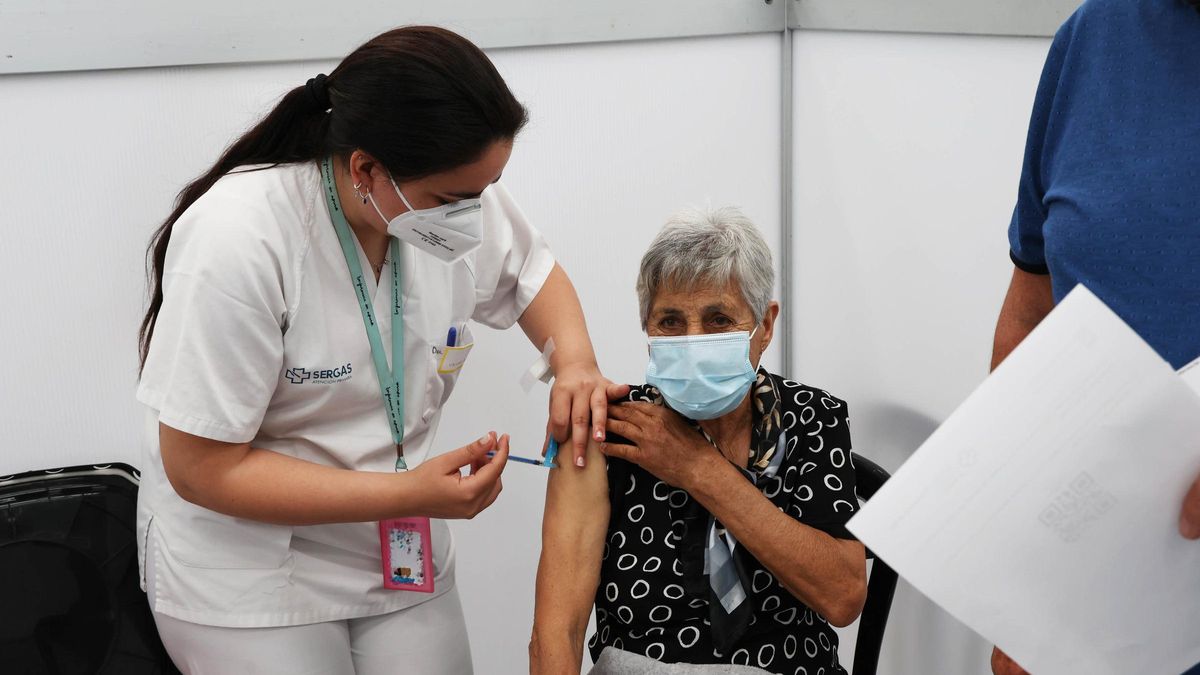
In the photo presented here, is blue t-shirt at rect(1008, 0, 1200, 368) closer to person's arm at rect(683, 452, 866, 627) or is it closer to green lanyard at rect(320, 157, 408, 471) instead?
person's arm at rect(683, 452, 866, 627)

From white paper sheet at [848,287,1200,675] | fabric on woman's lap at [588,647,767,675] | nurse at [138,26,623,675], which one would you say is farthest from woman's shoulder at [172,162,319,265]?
white paper sheet at [848,287,1200,675]

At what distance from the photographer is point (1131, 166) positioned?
3.47 ft

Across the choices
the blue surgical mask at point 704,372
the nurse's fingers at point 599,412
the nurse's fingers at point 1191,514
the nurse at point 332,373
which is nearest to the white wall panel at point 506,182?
the nurse at point 332,373

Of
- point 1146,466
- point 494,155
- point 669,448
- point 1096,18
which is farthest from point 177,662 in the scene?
point 1096,18

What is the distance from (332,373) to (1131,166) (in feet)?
3.57

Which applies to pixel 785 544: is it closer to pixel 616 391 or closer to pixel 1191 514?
pixel 616 391

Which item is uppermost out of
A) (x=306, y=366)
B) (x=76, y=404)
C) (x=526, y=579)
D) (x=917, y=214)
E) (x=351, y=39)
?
(x=351, y=39)

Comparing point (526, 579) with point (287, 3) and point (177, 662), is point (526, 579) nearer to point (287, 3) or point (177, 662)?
point (177, 662)

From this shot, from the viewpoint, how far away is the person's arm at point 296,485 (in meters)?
1.51

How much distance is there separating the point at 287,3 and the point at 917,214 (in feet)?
4.33

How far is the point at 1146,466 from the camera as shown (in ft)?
2.96

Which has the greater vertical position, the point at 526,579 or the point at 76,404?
the point at 76,404

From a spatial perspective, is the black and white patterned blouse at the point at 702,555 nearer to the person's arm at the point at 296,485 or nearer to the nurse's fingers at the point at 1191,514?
the person's arm at the point at 296,485

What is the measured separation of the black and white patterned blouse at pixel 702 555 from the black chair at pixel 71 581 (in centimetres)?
93
